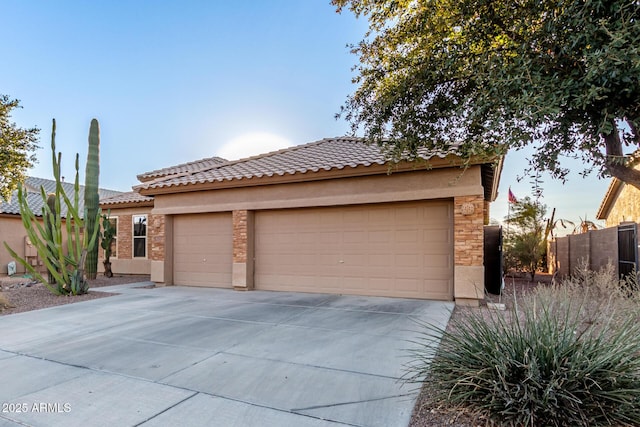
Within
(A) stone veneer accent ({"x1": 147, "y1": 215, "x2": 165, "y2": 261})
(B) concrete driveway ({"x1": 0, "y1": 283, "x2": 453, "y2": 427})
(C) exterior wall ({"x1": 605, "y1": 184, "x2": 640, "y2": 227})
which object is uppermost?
(C) exterior wall ({"x1": 605, "y1": 184, "x2": 640, "y2": 227})

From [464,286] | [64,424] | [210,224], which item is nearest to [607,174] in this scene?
[464,286]

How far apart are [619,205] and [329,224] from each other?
14089 mm

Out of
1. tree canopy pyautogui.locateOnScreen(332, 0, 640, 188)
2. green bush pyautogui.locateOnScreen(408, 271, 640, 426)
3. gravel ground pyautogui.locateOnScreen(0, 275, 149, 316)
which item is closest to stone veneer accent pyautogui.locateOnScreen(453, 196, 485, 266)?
tree canopy pyautogui.locateOnScreen(332, 0, 640, 188)

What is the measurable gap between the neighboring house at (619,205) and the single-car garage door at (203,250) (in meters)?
13.5

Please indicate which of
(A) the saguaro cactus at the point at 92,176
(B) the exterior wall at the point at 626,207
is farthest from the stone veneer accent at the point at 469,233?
(A) the saguaro cactus at the point at 92,176

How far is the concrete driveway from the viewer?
3490mm

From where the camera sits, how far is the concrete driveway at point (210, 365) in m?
3.49

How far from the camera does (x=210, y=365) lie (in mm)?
4750

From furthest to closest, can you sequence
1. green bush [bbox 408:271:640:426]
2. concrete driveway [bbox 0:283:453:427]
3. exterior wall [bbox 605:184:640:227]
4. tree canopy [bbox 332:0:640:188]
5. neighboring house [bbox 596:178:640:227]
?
1. neighboring house [bbox 596:178:640:227]
2. exterior wall [bbox 605:184:640:227]
3. tree canopy [bbox 332:0:640:188]
4. concrete driveway [bbox 0:283:453:427]
5. green bush [bbox 408:271:640:426]

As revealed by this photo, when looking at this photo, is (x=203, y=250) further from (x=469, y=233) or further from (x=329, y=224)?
(x=469, y=233)

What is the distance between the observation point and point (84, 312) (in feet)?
27.1

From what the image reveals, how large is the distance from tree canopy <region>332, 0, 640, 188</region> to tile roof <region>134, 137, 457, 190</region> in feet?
9.15

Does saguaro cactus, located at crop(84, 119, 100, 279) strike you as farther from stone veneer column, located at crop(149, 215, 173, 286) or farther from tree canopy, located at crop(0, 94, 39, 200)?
tree canopy, located at crop(0, 94, 39, 200)

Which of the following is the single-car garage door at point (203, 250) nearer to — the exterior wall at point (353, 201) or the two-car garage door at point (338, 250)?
the two-car garage door at point (338, 250)
